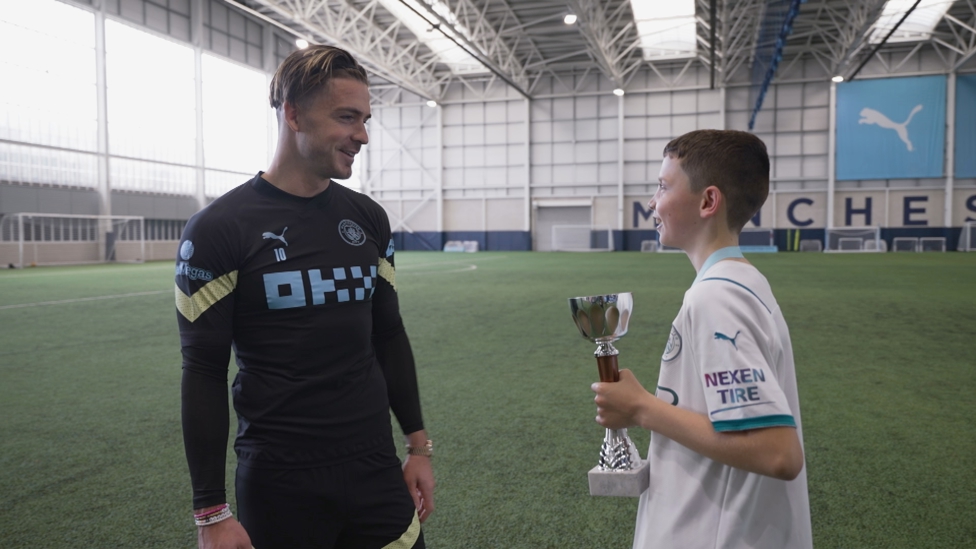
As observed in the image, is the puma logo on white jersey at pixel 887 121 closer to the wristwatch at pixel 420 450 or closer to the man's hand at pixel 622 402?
the wristwatch at pixel 420 450

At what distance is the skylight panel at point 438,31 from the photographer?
24523 millimetres

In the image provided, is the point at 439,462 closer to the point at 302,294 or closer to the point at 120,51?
the point at 302,294

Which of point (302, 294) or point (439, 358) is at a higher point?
point (302, 294)

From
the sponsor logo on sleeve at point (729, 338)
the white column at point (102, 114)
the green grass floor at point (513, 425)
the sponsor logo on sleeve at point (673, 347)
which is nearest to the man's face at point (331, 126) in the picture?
the sponsor logo on sleeve at point (673, 347)

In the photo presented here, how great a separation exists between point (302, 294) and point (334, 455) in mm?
446

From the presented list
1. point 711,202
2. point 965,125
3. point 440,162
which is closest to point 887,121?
point 965,125

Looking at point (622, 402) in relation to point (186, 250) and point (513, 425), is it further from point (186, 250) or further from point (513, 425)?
point (513, 425)

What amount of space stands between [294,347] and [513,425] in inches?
113

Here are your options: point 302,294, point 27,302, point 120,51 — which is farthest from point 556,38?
point 302,294

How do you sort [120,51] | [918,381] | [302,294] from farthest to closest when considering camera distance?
[120,51] < [918,381] < [302,294]

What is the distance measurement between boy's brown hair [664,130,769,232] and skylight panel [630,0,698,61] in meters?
26.5

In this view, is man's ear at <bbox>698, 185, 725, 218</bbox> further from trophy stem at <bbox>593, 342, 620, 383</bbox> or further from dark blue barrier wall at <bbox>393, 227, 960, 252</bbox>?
dark blue barrier wall at <bbox>393, 227, 960, 252</bbox>

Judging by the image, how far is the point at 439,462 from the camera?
12.7ft

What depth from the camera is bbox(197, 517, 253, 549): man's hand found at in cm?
178
